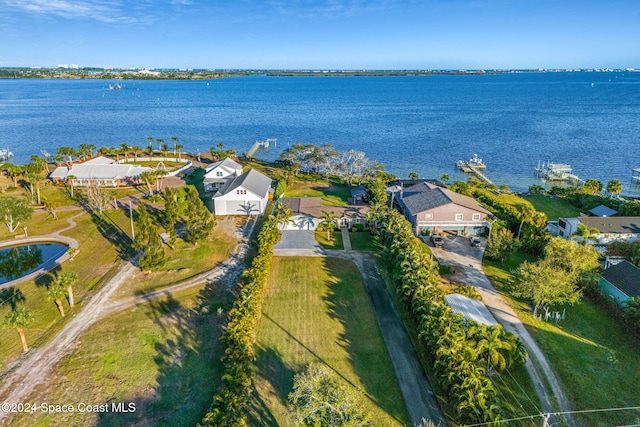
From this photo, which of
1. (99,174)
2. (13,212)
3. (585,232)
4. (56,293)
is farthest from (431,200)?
(99,174)

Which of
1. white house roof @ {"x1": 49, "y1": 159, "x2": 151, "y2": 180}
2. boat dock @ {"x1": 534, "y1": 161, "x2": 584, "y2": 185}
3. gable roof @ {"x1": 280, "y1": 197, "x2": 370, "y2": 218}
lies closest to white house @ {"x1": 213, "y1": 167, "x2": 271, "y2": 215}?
gable roof @ {"x1": 280, "y1": 197, "x2": 370, "y2": 218}

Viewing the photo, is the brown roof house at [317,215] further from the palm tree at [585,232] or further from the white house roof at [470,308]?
the palm tree at [585,232]

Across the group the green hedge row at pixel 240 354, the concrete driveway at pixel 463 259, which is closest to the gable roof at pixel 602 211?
the concrete driveway at pixel 463 259

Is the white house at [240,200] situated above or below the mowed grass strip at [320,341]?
above

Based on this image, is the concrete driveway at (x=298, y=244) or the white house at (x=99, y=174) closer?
the concrete driveway at (x=298, y=244)

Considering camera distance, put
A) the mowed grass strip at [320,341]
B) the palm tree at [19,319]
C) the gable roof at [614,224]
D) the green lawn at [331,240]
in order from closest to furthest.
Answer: the mowed grass strip at [320,341], the palm tree at [19,319], the gable roof at [614,224], the green lawn at [331,240]

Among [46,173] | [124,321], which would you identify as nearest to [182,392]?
[124,321]

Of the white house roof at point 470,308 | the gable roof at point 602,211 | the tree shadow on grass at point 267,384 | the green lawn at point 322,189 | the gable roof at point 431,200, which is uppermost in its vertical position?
the gable roof at point 431,200
